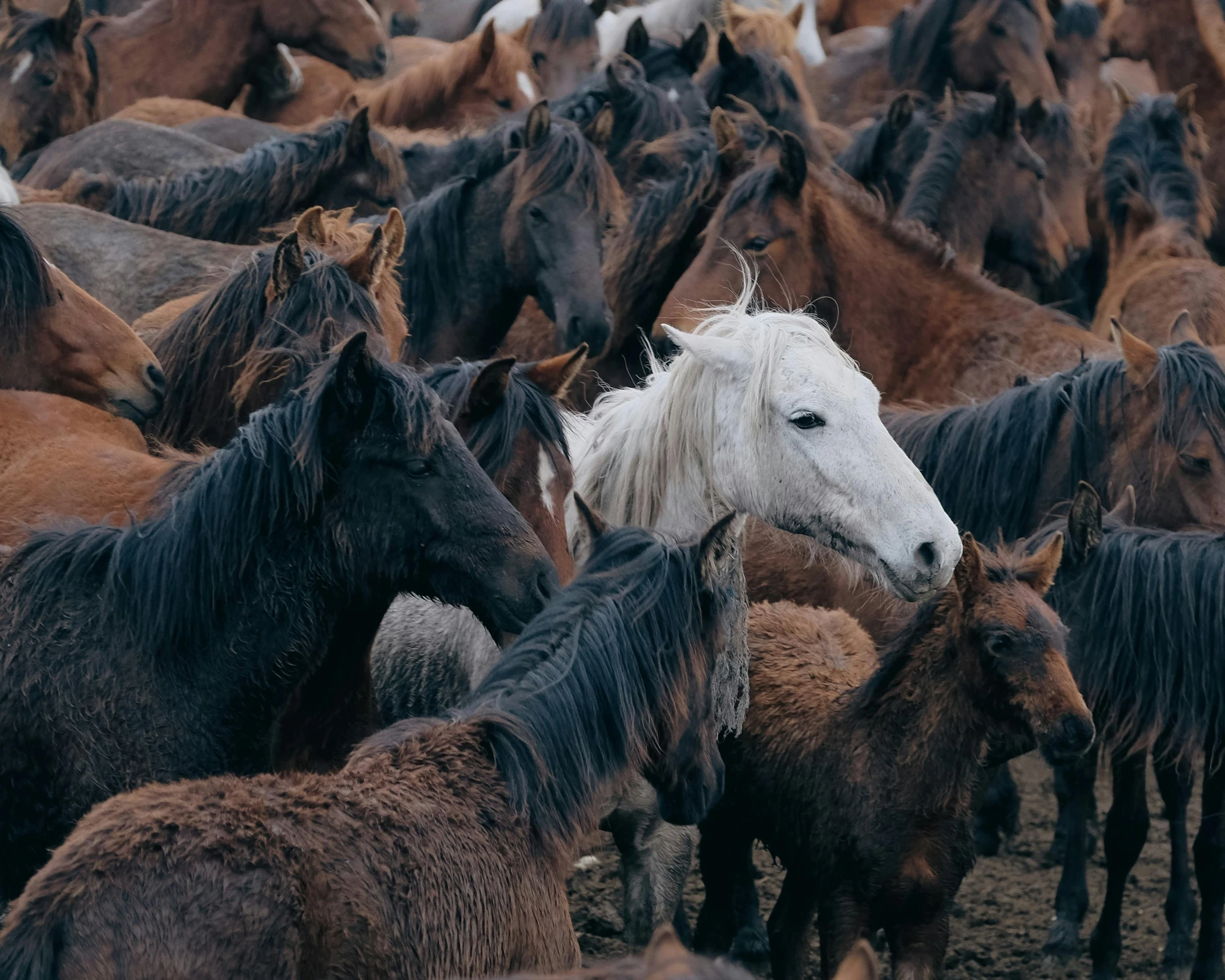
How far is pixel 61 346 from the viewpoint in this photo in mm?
4926

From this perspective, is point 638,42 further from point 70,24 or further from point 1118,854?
point 1118,854

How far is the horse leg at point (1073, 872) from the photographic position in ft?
17.8

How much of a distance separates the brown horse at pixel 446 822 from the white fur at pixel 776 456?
40cm

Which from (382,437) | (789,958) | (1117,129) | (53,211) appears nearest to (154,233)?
(53,211)

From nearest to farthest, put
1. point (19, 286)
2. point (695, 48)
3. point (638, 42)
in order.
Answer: point (19, 286)
point (638, 42)
point (695, 48)

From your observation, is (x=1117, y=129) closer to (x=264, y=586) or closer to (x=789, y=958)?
(x=789, y=958)

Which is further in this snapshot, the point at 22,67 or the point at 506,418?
the point at 22,67

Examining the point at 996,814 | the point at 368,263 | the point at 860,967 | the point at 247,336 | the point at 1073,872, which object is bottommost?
the point at 996,814

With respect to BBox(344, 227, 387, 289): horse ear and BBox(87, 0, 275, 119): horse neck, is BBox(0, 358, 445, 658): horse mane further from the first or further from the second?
BBox(87, 0, 275, 119): horse neck

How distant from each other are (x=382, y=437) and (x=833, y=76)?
8.72 m

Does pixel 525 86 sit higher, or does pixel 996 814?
pixel 525 86

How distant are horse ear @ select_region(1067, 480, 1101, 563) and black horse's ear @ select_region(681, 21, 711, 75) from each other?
206 inches

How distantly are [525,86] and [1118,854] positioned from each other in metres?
6.03

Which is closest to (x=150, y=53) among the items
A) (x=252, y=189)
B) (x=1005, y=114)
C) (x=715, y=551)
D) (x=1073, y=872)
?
(x=252, y=189)
